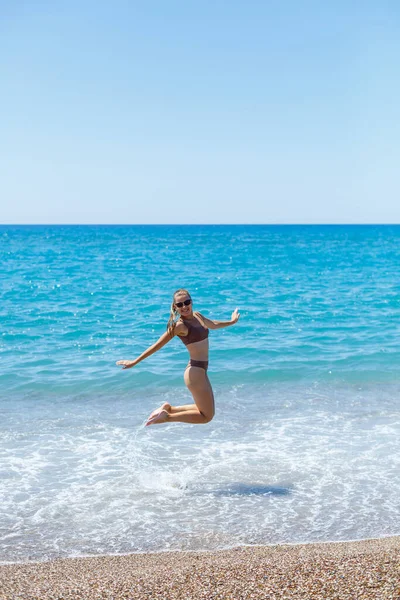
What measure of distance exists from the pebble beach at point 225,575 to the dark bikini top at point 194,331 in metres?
2.38

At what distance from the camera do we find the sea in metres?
6.54

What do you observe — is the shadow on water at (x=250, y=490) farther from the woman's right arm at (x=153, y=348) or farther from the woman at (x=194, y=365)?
the woman's right arm at (x=153, y=348)

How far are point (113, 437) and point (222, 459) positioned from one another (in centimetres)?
179

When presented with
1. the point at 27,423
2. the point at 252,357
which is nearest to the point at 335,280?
the point at 252,357

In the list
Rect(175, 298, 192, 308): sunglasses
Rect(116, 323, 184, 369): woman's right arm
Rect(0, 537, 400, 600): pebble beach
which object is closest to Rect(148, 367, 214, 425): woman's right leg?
Rect(116, 323, 184, 369): woman's right arm

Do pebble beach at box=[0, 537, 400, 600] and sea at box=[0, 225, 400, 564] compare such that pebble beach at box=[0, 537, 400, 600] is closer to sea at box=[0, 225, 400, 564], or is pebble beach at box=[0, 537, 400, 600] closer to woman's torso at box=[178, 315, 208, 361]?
sea at box=[0, 225, 400, 564]

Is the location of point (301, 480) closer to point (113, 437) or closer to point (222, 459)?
point (222, 459)

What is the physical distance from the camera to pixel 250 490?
24.4 feet

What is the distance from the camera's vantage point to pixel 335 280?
1328 inches

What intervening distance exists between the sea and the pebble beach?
369 mm

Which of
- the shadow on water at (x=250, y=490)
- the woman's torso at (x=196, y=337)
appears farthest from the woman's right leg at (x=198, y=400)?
the shadow on water at (x=250, y=490)

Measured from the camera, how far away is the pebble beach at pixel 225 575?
4.64 metres

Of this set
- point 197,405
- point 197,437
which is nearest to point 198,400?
point 197,405

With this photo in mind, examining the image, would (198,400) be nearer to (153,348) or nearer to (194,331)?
(194,331)
